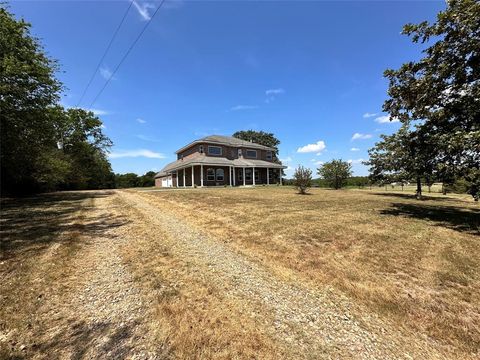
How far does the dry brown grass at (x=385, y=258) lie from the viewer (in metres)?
3.49

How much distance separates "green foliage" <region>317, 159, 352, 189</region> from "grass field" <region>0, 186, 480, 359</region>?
2279cm

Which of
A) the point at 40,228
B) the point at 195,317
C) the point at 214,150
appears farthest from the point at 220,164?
the point at 195,317

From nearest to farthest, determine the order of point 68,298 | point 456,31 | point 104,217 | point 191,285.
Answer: point 68,298 → point 191,285 → point 456,31 → point 104,217

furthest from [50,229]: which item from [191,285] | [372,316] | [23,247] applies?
[372,316]

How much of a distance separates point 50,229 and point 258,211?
299 inches

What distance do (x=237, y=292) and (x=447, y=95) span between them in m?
11.5

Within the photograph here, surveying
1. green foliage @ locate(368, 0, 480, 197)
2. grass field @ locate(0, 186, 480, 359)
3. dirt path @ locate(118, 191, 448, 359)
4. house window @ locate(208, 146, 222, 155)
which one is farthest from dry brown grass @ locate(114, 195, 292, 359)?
house window @ locate(208, 146, 222, 155)

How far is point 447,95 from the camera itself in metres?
9.47

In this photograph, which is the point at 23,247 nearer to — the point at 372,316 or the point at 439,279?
the point at 372,316

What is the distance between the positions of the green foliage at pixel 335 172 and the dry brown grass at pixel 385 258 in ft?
66.6

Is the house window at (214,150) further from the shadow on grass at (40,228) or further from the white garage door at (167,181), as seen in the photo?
the shadow on grass at (40,228)

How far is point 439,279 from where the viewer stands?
4461 mm

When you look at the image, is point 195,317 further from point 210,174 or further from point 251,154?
point 251,154

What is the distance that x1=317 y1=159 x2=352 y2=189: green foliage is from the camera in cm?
2945
